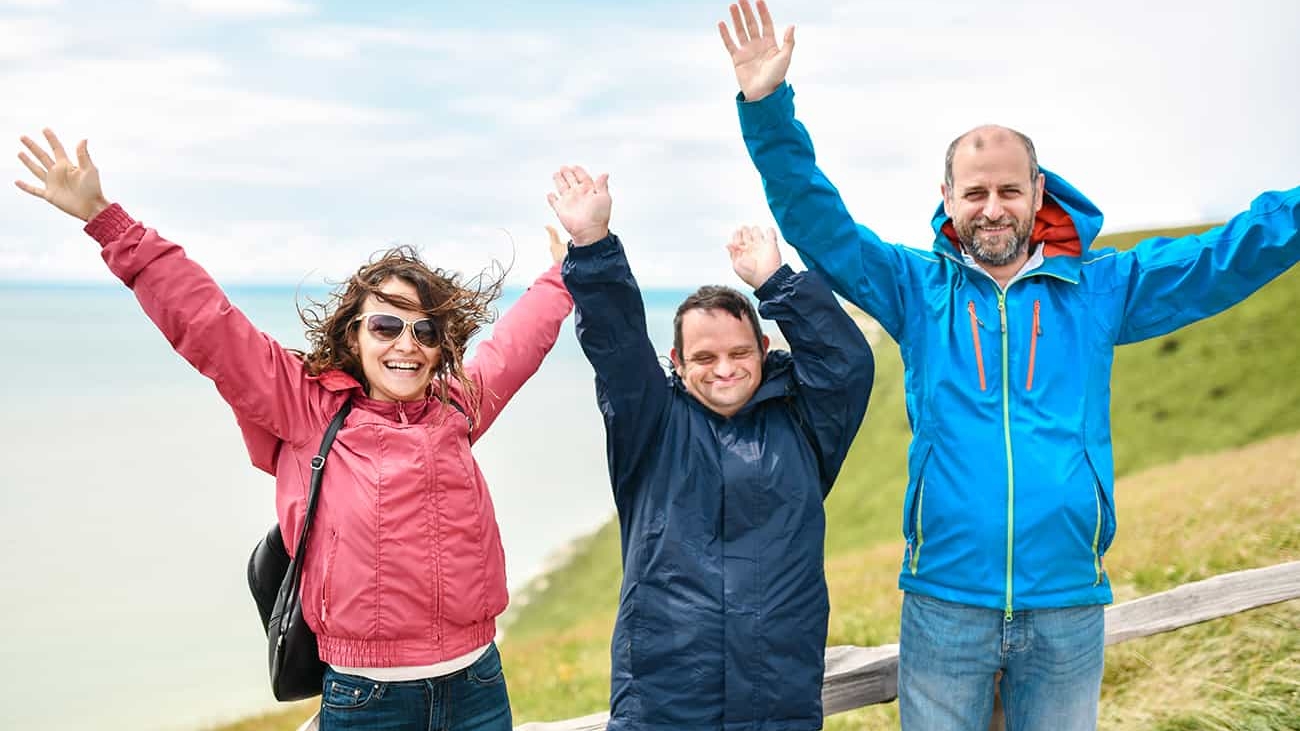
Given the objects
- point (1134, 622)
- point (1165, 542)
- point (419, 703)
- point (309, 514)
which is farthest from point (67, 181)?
point (1165, 542)

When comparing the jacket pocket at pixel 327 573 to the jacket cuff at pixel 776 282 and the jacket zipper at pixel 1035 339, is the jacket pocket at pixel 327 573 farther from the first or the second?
the jacket zipper at pixel 1035 339

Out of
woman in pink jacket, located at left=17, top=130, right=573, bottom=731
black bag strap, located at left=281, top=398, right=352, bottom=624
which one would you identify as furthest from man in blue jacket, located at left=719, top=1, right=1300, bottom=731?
black bag strap, located at left=281, top=398, right=352, bottom=624

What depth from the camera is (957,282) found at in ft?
13.5

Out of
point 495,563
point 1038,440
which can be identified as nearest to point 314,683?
point 495,563

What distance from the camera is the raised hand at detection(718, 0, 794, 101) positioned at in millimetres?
3908

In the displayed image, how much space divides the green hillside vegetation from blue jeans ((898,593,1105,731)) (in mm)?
2793

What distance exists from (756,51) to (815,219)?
664 mm

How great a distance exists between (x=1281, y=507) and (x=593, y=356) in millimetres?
8809

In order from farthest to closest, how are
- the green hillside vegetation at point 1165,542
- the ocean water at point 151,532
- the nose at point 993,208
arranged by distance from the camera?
1. the ocean water at point 151,532
2. the green hillside vegetation at point 1165,542
3. the nose at point 993,208

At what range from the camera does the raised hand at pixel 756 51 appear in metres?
3.91

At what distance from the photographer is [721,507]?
368cm

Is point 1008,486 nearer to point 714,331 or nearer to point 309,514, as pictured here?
point 714,331

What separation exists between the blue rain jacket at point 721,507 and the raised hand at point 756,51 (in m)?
0.70

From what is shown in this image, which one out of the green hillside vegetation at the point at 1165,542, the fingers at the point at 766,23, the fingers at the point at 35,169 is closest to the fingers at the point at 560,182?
the fingers at the point at 766,23
